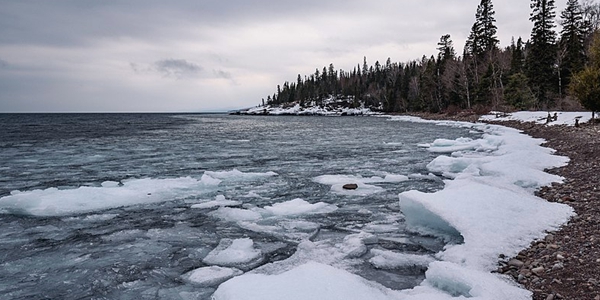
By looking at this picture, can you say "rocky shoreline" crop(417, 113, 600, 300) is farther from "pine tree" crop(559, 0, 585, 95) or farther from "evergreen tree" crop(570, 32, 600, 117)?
"pine tree" crop(559, 0, 585, 95)

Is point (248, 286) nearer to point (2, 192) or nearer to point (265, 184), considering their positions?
point (265, 184)

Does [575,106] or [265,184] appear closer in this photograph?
[265,184]

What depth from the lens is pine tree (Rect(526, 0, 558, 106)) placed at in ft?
158

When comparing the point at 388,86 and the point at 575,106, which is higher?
the point at 388,86

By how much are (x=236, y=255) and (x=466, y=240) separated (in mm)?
3985

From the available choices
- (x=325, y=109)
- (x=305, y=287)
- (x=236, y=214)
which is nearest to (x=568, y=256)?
(x=305, y=287)

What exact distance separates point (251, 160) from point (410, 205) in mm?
13115

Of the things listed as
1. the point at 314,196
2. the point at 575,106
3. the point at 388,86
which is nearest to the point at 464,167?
the point at 314,196

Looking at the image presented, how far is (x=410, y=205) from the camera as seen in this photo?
7926 mm

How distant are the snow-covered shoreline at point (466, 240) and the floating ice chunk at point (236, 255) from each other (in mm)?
1318

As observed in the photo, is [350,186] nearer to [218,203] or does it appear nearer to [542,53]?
[218,203]

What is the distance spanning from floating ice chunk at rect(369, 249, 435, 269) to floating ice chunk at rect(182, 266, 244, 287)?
2.29m

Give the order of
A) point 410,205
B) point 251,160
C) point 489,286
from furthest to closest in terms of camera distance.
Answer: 1. point 251,160
2. point 410,205
3. point 489,286

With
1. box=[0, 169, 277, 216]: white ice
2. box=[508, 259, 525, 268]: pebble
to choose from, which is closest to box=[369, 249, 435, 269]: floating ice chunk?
box=[508, 259, 525, 268]: pebble
